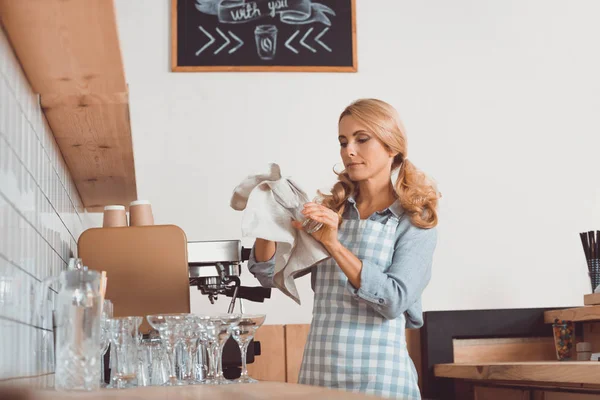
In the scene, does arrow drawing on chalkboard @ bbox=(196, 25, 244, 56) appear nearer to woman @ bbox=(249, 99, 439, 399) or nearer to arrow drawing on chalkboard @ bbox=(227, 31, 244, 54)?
arrow drawing on chalkboard @ bbox=(227, 31, 244, 54)

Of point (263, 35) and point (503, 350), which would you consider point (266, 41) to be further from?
point (503, 350)

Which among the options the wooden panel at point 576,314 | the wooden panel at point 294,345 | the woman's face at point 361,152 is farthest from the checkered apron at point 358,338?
the wooden panel at point 576,314

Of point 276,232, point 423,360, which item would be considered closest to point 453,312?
point 423,360

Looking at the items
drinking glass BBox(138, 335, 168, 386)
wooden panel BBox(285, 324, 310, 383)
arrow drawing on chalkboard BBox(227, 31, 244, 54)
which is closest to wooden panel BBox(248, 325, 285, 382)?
wooden panel BBox(285, 324, 310, 383)

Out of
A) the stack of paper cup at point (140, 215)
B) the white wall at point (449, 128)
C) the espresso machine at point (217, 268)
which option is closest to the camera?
the stack of paper cup at point (140, 215)

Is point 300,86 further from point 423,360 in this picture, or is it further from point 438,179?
point 423,360

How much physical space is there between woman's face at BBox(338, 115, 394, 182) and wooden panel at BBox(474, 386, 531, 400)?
63.2 inches

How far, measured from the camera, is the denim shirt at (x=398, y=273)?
1843 mm

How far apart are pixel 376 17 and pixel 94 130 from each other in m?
2.31

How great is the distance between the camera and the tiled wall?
119cm

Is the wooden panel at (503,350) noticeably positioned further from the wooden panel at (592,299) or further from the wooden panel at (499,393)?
the wooden panel at (592,299)

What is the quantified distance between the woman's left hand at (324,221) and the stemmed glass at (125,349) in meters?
0.53

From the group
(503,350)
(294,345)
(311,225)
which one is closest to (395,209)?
(311,225)

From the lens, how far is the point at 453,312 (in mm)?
3582
